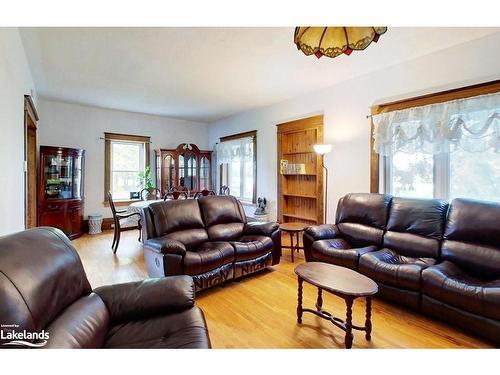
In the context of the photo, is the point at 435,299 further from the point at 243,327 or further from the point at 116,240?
the point at 116,240

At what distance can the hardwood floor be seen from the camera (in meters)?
1.89

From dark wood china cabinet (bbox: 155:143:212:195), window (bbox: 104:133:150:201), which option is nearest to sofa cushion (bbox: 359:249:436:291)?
dark wood china cabinet (bbox: 155:143:212:195)

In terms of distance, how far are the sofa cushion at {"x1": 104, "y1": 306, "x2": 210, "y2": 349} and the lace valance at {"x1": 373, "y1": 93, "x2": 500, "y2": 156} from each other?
10.2ft

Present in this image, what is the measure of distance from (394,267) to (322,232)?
37.7 inches

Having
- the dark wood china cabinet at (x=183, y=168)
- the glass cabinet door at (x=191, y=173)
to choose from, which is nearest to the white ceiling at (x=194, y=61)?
the dark wood china cabinet at (x=183, y=168)

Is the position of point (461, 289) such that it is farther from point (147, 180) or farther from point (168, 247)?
point (147, 180)

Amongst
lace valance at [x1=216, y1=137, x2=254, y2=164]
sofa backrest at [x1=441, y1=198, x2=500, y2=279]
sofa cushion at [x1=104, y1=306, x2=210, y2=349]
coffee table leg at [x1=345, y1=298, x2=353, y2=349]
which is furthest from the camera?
lace valance at [x1=216, y1=137, x2=254, y2=164]

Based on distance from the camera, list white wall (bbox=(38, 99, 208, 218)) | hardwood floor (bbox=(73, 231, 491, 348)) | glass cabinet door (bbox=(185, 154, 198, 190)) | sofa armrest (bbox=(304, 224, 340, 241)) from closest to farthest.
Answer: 1. hardwood floor (bbox=(73, 231, 491, 348))
2. sofa armrest (bbox=(304, 224, 340, 241))
3. white wall (bbox=(38, 99, 208, 218))
4. glass cabinet door (bbox=(185, 154, 198, 190))

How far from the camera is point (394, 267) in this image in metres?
2.35

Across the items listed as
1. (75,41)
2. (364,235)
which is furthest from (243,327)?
(75,41)

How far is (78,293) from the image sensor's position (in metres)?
1.36

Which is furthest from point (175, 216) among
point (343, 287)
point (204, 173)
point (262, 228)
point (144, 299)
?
point (204, 173)

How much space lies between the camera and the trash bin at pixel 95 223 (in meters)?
5.23

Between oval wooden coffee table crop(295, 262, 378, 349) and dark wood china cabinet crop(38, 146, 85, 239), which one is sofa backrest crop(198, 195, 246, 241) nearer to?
oval wooden coffee table crop(295, 262, 378, 349)
